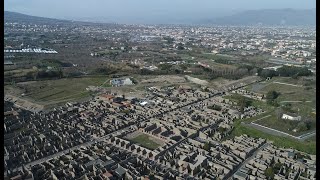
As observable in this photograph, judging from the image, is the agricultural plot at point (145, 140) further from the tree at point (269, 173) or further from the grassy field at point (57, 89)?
the grassy field at point (57, 89)

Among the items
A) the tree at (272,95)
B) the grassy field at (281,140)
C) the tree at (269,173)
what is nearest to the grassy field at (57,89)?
the grassy field at (281,140)

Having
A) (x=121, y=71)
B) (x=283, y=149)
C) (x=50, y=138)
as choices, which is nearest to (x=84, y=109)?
(x=50, y=138)

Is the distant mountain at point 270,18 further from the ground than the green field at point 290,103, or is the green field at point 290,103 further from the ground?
the green field at point 290,103

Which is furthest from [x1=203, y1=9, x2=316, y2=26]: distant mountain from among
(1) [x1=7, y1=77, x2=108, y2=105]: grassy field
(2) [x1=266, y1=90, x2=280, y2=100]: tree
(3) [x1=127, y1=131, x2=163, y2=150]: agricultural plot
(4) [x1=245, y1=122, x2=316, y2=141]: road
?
(3) [x1=127, y1=131, x2=163, y2=150]: agricultural plot

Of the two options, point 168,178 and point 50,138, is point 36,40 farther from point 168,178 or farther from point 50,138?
point 168,178

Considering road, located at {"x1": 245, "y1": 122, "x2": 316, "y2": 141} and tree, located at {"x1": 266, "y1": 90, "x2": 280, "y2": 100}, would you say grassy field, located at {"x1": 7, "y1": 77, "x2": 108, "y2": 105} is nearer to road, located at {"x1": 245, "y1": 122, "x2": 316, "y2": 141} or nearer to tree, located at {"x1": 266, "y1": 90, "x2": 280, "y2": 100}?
road, located at {"x1": 245, "y1": 122, "x2": 316, "y2": 141}

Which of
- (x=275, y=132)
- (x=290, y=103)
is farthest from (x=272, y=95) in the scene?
(x=275, y=132)
